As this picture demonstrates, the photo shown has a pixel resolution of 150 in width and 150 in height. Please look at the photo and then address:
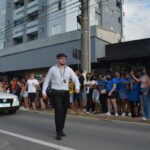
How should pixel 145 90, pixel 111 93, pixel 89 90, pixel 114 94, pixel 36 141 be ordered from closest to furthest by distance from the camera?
pixel 36 141, pixel 145 90, pixel 111 93, pixel 114 94, pixel 89 90

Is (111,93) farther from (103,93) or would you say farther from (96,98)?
(96,98)

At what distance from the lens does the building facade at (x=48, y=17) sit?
131ft

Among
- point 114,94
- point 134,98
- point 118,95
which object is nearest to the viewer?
point 134,98

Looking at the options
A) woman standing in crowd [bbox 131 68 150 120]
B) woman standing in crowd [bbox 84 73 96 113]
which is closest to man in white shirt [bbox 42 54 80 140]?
woman standing in crowd [bbox 131 68 150 120]

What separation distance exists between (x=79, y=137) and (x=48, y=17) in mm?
37567

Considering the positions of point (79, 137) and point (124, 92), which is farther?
point (124, 92)

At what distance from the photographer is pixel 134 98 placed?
411 inches

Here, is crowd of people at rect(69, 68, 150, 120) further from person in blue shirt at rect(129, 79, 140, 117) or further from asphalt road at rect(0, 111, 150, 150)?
asphalt road at rect(0, 111, 150, 150)

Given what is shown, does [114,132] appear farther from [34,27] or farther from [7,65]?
[34,27]

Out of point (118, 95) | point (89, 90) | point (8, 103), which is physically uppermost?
point (89, 90)

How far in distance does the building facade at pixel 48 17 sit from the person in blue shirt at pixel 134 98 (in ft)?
90.0

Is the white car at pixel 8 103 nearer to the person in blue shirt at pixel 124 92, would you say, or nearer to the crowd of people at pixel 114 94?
the crowd of people at pixel 114 94

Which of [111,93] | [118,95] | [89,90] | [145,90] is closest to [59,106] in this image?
[145,90]

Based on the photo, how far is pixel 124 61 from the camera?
1877cm
